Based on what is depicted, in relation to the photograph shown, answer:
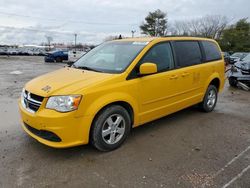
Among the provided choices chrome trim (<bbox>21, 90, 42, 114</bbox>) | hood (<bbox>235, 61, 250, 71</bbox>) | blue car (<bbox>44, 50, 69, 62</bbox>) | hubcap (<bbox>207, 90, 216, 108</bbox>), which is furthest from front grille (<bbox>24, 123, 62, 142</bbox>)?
blue car (<bbox>44, 50, 69, 62</bbox>)

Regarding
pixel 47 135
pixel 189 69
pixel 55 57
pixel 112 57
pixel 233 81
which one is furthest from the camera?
pixel 55 57

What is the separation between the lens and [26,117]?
363cm

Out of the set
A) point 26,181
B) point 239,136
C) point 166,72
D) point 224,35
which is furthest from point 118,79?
point 224,35

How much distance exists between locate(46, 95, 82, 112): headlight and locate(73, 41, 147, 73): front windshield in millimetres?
901

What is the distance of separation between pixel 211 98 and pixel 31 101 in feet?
13.9

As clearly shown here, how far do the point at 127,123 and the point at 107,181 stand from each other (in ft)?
3.70

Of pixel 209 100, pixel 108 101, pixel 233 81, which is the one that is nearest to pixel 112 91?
pixel 108 101

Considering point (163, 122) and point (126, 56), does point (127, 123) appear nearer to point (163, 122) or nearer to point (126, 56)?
point (126, 56)

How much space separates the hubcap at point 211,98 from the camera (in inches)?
234

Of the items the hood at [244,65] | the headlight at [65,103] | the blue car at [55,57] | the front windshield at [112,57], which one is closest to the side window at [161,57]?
the front windshield at [112,57]

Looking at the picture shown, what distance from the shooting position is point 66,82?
362 centimetres

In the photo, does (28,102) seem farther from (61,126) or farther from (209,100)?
(209,100)

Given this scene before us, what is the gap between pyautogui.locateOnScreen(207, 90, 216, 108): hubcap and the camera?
19.5 ft

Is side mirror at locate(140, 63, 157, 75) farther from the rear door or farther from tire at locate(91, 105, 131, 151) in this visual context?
the rear door
